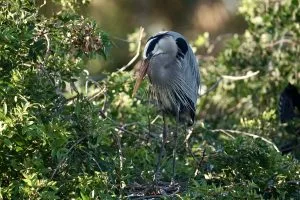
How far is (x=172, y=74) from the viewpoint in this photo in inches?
211

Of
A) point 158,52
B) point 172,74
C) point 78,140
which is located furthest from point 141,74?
point 78,140

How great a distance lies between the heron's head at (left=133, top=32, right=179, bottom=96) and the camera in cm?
511

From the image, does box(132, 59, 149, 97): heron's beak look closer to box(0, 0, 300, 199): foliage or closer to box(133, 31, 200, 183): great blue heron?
box(133, 31, 200, 183): great blue heron

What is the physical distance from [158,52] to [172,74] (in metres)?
0.26

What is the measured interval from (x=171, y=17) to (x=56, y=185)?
857 centimetres

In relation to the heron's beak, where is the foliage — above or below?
below

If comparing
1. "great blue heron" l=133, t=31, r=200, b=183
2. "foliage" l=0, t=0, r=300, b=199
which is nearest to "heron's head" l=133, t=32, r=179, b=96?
"great blue heron" l=133, t=31, r=200, b=183

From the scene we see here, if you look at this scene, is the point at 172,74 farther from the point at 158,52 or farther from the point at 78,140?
the point at 78,140

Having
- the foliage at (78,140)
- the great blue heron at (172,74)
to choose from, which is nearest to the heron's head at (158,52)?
the great blue heron at (172,74)

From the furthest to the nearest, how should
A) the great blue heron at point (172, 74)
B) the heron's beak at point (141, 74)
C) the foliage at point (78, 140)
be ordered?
the great blue heron at point (172, 74), the heron's beak at point (141, 74), the foliage at point (78, 140)

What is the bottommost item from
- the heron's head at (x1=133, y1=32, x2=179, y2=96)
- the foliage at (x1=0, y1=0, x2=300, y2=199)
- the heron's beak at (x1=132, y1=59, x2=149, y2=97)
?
the foliage at (x1=0, y1=0, x2=300, y2=199)

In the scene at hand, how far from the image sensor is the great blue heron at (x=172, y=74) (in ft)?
17.0

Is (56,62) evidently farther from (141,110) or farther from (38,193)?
(141,110)

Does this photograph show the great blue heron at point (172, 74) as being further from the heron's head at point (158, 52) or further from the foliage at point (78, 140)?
the foliage at point (78, 140)
